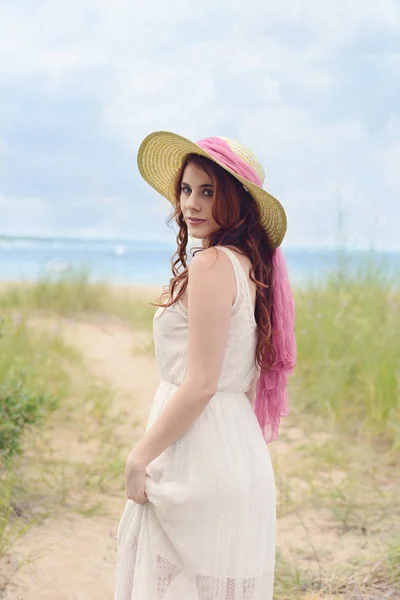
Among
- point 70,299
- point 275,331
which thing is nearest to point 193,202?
point 275,331

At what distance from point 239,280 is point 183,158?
408 mm

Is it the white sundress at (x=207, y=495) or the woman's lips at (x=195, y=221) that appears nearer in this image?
the white sundress at (x=207, y=495)

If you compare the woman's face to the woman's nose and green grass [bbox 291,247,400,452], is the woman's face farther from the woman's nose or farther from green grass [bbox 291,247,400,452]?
green grass [bbox 291,247,400,452]

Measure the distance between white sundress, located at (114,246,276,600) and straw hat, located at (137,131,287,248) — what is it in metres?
0.16

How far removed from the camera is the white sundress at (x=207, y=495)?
5.97ft

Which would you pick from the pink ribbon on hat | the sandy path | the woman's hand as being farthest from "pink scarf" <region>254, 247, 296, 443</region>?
the sandy path

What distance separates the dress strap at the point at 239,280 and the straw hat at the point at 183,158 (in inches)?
6.1

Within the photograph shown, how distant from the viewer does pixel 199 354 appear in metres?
1.75

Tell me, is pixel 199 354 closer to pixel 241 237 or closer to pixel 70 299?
pixel 241 237

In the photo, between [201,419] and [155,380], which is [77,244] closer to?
[155,380]

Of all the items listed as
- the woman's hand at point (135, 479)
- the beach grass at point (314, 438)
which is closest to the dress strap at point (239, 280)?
the woman's hand at point (135, 479)

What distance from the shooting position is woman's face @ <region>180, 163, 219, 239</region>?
6.32ft

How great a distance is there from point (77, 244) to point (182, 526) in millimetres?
30121

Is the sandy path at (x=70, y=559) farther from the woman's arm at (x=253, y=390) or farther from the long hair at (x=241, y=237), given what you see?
the long hair at (x=241, y=237)
